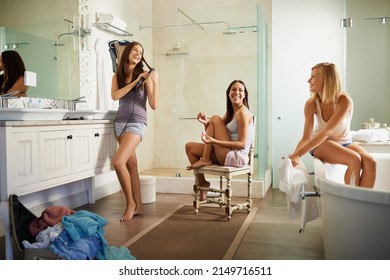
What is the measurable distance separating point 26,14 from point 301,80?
78.1 inches

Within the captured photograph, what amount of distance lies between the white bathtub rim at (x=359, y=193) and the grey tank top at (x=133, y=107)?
64.1 inches

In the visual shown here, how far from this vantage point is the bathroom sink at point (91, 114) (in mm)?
3065

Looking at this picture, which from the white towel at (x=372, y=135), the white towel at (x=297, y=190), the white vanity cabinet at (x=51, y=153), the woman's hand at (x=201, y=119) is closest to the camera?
the white vanity cabinet at (x=51, y=153)

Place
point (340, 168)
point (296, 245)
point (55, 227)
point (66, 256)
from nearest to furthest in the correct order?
point (66, 256), point (55, 227), point (296, 245), point (340, 168)

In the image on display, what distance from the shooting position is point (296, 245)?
7.60 feet

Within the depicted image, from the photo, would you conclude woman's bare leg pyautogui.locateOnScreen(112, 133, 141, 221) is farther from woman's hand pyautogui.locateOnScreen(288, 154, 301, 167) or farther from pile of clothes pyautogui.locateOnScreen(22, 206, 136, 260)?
woman's hand pyautogui.locateOnScreen(288, 154, 301, 167)

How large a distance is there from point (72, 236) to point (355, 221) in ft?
3.93

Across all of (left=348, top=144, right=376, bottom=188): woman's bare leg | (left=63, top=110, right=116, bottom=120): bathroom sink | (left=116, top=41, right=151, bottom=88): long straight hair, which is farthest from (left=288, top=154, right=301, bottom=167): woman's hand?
(left=63, top=110, right=116, bottom=120): bathroom sink

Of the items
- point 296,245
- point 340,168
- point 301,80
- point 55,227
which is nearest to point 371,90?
point 301,80

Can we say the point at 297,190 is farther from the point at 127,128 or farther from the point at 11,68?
the point at 11,68

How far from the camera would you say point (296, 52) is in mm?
3133

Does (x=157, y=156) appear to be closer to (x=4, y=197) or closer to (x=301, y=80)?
(x=301, y=80)

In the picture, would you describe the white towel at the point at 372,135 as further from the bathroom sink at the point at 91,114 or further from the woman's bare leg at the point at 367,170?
the bathroom sink at the point at 91,114

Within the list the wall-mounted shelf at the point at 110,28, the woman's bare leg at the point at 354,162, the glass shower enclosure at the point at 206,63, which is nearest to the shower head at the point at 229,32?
the glass shower enclosure at the point at 206,63
